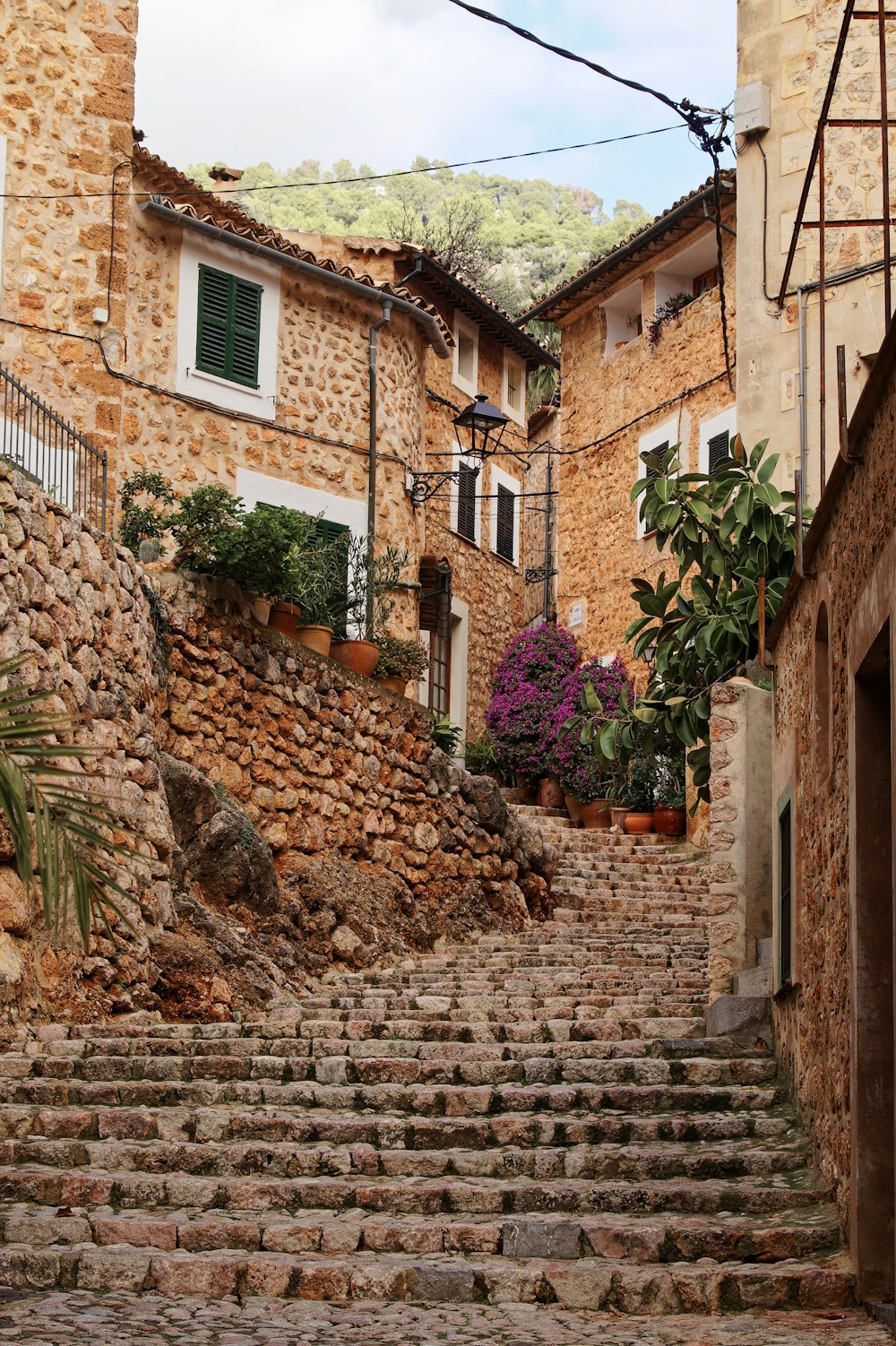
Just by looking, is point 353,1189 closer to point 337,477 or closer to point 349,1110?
point 349,1110

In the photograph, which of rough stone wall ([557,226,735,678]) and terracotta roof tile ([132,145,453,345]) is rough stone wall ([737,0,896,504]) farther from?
rough stone wall ([557,226,735,678])

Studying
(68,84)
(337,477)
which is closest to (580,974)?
(337,477)

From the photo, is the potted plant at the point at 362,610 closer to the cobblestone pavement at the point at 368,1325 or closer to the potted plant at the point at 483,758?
the potted plant at the point at 483,758

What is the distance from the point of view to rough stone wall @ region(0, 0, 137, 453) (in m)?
15.8

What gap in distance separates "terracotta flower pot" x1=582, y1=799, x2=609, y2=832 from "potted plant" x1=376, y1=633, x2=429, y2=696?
15.5ft

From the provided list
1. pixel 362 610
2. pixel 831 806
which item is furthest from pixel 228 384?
pixel 831 806

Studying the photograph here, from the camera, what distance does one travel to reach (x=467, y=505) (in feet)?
79.8

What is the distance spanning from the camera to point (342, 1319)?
5.62 metres

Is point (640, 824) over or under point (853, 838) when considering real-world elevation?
over

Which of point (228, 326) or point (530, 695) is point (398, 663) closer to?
point (228, 326)

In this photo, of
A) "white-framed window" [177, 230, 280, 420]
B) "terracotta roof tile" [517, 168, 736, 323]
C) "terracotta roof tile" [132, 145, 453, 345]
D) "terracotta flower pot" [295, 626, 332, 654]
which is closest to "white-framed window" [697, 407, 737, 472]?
"terracotta roof tile" [517, 168, 736, 323]

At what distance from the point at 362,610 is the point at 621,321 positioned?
906 centimetres

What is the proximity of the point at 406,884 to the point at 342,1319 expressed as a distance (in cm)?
950

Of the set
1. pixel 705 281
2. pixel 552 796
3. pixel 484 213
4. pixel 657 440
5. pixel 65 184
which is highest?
pixel 484 213
